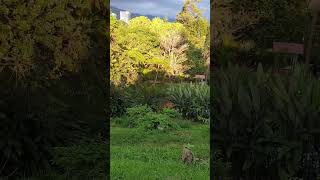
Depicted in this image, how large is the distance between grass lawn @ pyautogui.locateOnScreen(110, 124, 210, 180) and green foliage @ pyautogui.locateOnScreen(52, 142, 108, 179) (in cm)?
18

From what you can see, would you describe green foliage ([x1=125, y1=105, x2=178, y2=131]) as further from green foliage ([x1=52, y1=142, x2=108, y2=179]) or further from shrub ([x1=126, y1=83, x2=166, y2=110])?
green foliage ([x1=52, y1=142, x2=108, y2=179])

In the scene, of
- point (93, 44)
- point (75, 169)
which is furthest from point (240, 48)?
point (75, 169)

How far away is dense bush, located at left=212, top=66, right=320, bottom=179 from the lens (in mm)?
3633

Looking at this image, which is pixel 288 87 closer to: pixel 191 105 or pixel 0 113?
pixel 191 105

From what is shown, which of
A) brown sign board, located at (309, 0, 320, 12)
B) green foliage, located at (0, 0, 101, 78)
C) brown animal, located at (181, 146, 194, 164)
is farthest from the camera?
brown animal, located at (181, 146, 194, 164)

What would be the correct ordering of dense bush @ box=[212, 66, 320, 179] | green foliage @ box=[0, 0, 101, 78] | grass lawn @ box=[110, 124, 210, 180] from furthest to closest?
grass lawn @ box=[110, 124, 210, 180] → green foliage @ box=[0, 0, 101, 78] → dense bush @ box=[212, 66, 320, 179]

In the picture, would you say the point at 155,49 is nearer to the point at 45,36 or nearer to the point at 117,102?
the point at 117,102

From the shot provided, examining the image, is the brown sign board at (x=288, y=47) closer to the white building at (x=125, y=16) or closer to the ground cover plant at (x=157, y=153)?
the ground cover plant at (x=157, y=153)

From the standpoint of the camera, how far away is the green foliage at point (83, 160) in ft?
13.3

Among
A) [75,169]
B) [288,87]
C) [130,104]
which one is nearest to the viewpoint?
[288,87]

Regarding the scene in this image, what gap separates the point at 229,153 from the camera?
3842mm

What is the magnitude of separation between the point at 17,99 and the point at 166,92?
69.6 inches

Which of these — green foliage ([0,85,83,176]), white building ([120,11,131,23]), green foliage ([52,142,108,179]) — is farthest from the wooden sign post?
green foliage ([0,85,83,176])

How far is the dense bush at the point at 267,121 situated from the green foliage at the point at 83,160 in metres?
1.10
